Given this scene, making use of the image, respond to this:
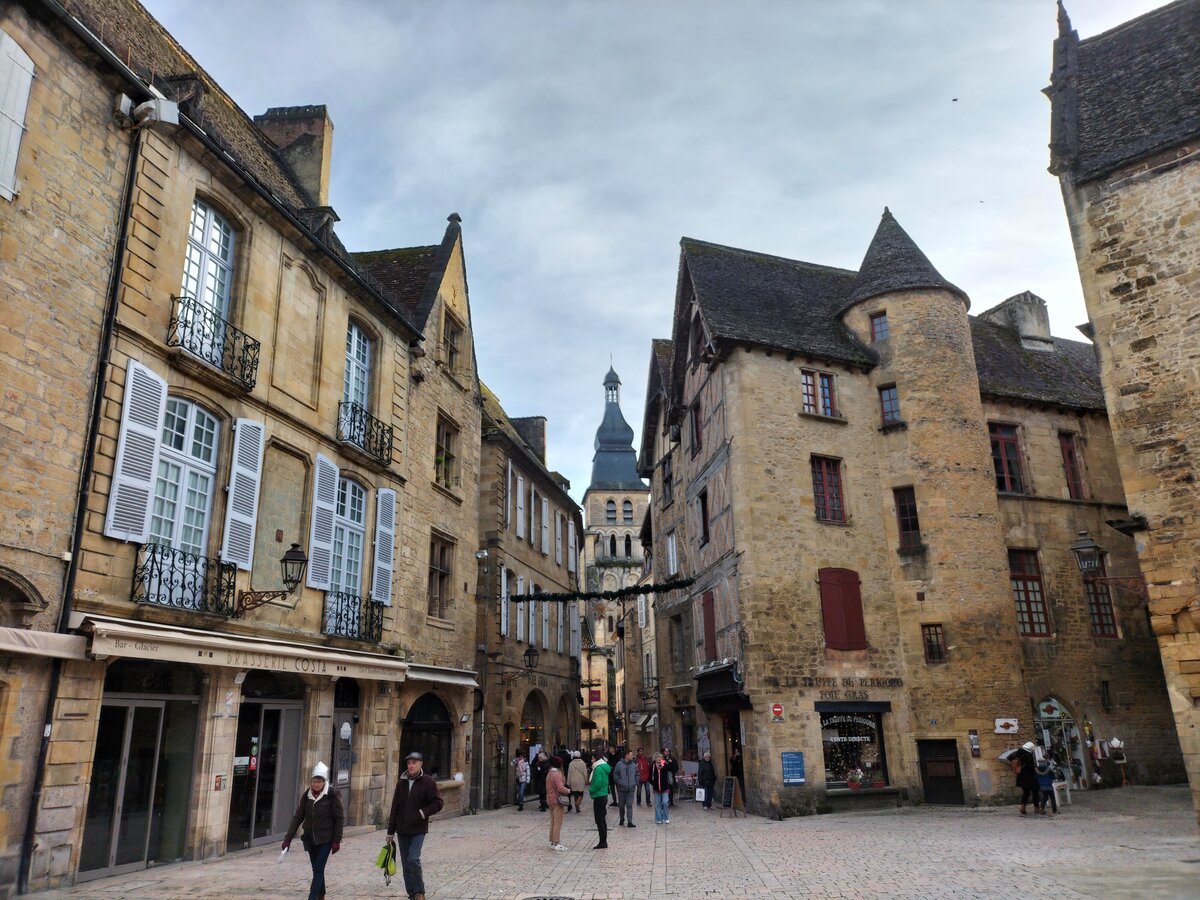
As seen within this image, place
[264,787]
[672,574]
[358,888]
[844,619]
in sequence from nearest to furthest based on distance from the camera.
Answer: [358,888] → [264,787] → [844,619] → [672,574]

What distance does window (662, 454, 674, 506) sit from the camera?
24422 millimetres

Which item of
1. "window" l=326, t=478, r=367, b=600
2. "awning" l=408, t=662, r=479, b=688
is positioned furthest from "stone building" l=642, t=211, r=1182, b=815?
"window" l=326, t=478, r=367, b=600

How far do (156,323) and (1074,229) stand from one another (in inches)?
506

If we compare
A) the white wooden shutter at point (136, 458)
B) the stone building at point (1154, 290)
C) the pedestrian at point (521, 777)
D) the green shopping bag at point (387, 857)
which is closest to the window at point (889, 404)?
the stone building at point (1154, 290)

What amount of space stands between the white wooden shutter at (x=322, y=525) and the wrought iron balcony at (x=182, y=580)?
73.4 inches

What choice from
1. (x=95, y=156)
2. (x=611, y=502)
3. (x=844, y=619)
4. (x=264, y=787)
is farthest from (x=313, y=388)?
(x=611, y=502)

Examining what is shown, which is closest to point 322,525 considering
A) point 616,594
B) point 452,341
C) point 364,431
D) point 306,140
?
point 364,431

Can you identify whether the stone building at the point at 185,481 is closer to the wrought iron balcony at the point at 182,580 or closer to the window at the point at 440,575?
the wrought iron balcony at the point at 182,580

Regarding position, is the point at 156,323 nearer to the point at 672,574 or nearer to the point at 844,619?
the point at 844,619

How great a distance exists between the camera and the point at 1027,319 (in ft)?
79.8

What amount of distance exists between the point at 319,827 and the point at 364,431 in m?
7.79

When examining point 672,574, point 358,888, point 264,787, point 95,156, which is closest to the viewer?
point 358,888

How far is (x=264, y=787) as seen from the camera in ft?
36.1

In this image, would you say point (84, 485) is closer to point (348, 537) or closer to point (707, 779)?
point (348, 537)
